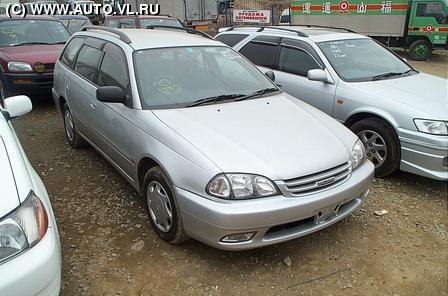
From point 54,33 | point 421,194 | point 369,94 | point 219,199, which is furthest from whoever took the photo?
point 54,33

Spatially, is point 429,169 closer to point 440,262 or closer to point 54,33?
point 440,262

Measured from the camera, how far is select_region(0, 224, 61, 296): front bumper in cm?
178

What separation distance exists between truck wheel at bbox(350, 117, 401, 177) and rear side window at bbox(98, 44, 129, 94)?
2.60 m

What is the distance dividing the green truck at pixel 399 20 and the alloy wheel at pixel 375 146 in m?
12.0

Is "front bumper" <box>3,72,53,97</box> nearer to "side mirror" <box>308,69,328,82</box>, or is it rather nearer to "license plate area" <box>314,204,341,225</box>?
"side mirror" <box>308,69,328,82</box>

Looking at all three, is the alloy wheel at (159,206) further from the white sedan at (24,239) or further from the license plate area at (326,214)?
the license plate area at (326,214)

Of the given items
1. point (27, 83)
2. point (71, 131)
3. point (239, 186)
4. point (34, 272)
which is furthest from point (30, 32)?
point (34, 272)

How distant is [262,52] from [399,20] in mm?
11299

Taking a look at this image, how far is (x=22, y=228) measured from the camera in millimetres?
1920

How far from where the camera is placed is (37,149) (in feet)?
17.0

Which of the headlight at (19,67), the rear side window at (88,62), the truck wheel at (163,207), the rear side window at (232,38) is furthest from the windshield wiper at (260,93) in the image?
the headlight at (19,67)

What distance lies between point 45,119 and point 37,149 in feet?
4.91

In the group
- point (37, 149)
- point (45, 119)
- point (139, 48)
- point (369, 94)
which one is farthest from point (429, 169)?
point (45, 119)

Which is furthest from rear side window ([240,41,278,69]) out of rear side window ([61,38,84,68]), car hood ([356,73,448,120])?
rear side window ([61,38,84,68])
